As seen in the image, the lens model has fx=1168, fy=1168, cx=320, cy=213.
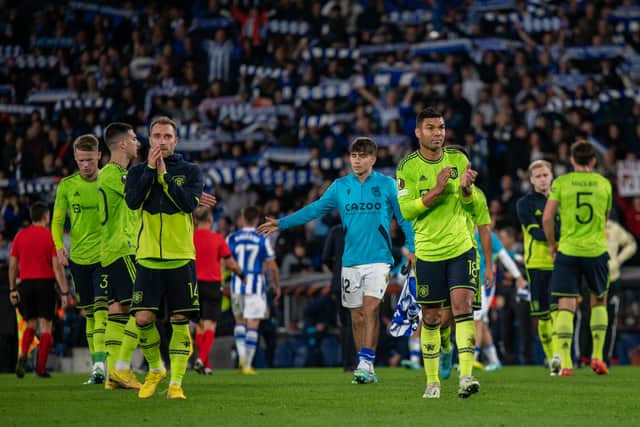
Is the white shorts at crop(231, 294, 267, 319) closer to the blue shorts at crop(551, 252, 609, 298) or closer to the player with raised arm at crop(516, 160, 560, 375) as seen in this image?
the player with raised arm at crop(516, 160, 560, 375)

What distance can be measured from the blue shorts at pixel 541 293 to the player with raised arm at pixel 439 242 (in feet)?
15.9

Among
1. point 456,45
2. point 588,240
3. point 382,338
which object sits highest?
point 456,45

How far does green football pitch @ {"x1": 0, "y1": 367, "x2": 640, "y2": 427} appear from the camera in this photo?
7891 mm

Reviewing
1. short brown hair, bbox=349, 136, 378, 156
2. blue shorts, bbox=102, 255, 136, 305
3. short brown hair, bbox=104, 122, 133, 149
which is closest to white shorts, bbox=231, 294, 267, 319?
short brown hair, bbox=349, 136, 378, 156

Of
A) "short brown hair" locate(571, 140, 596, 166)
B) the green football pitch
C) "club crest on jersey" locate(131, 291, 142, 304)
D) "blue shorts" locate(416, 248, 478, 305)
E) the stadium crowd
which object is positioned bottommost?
the green football pitch

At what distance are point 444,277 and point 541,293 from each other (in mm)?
5028

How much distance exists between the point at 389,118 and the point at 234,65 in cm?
509

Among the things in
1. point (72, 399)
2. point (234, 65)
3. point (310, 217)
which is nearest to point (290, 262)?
point (234, 65)

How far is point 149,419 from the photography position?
795 cm

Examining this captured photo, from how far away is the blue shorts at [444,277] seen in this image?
9266 millimetres

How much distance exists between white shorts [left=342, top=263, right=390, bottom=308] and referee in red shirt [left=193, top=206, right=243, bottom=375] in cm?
346

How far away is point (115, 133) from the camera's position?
11203mm

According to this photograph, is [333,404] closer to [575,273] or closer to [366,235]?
[366,235]

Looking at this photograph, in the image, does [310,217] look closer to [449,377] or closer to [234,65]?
[449,377]
